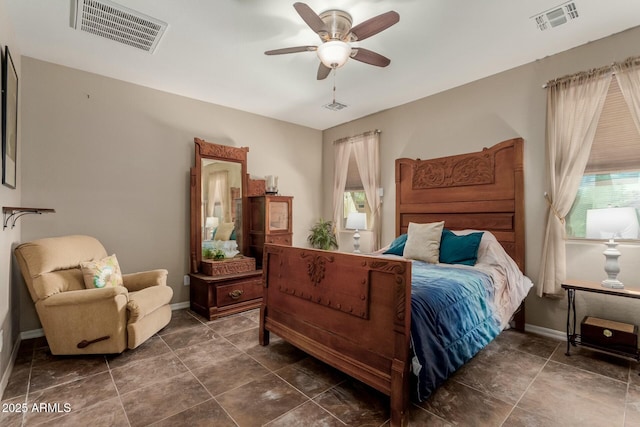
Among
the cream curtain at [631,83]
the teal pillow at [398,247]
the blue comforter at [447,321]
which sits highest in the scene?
the cream curtain at [631,83]

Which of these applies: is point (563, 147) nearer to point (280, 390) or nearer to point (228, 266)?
point (280, 390)

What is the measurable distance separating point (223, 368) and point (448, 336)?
174 cm

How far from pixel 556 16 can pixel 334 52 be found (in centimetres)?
184

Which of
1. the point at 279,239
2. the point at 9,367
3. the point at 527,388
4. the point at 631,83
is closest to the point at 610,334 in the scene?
the point at 527,388

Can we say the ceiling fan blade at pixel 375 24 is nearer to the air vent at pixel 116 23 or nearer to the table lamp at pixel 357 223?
the air vent at pixel 116 23

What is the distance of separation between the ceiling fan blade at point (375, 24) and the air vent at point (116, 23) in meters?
1.62

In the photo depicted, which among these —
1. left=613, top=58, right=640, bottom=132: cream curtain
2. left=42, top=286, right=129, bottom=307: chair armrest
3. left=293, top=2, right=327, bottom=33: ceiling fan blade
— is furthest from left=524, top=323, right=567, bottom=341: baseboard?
left=42, top=286, right=129, bottom=307: chair armrest

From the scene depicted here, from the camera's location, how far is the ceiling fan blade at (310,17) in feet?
6.21

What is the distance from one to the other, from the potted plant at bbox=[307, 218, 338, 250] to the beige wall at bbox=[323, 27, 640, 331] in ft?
3.28

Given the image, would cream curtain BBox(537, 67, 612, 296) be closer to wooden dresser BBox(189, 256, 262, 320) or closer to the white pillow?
the white pillow

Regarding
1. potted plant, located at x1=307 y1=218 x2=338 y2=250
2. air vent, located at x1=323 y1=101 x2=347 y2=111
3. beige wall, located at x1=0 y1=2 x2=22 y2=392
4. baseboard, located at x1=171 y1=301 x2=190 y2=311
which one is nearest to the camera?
beige wall, located at x1=0 y1=2 x2=22 y2=392

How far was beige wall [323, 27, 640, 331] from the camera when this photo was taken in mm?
2715

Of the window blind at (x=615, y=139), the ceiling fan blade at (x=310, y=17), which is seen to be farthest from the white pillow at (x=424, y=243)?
the ceiling fan blade at (x=310, y=17)

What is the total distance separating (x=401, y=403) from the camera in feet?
5.58
